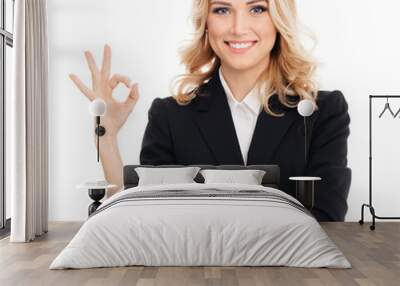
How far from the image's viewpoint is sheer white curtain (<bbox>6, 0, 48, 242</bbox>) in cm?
545

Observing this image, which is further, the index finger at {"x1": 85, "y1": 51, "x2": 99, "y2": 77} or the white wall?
the index finger at {"x1": 85, "y1": 51, "x2": 99, "y2": 77}

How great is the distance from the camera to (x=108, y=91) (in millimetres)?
6645

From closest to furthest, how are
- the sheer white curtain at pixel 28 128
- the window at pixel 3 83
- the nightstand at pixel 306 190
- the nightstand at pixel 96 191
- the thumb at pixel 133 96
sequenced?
the sheer white curtain at pixel 28 128 < the window at pixel 3 83 < the nightstand at pixel 306 190 < the nightstand at pixel 96 191 < the thumb at pixel 133 96

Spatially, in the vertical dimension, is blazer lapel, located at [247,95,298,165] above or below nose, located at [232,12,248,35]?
below

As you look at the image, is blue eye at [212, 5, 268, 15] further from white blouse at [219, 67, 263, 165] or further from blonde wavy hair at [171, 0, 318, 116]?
white blouse at [219, 67, 263, 165]

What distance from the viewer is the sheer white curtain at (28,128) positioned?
545 centimetres

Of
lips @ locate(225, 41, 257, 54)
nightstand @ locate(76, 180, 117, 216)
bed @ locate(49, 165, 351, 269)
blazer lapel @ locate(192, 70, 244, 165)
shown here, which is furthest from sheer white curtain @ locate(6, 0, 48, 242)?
lips @ locate(225, 41, 257, 54)

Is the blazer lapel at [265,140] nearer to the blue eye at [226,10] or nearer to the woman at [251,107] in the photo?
the woman at [251,107]

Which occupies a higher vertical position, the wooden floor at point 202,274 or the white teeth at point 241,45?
the white teeth at point 241,45

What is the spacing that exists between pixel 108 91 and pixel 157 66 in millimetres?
621

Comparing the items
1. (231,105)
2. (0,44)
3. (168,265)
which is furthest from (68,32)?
(168,265)

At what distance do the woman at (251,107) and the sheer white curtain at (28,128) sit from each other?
49.3 inches

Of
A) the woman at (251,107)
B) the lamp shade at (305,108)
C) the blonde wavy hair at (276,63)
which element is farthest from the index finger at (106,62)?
the lamp shade at (305,108)

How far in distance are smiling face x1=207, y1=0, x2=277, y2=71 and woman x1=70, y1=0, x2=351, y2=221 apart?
0.04ft
